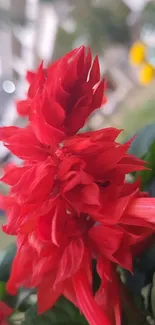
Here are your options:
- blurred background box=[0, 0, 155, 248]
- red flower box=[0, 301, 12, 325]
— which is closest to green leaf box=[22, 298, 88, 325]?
red flower box=[0, 301, 12, 325]

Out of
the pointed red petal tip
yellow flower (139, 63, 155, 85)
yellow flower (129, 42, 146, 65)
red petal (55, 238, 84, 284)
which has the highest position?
the pointed red petal tip

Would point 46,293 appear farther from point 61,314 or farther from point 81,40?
point 81,40

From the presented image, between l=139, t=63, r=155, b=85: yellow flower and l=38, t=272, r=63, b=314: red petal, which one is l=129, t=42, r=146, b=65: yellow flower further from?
l=38, t=272, r=63, b=314: red petal

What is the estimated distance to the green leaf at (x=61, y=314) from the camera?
0.30m

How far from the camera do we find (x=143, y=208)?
0.25 metres

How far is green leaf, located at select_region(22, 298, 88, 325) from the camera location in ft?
0.98

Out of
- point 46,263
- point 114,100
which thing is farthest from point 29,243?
point 114,100

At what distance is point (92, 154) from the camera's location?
0.25 m

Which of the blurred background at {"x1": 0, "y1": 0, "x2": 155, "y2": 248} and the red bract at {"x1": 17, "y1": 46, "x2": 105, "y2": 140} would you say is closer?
the red bract at {"x1": 17, "y1": 46, "x2": 105, "y2": 140}

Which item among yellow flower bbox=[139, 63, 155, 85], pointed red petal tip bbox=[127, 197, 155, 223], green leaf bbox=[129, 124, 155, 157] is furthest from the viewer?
yellow flower bbox=[139, 63, 155, 85]

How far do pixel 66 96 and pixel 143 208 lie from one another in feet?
0.24

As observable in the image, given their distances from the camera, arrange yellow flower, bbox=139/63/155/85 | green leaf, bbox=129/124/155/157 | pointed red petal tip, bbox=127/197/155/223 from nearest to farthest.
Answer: pointed red petal tip, bbox=127/197/155/223, green leaf, bbox=129/124/155/157, yellow flower, bbox=139/63/155/85

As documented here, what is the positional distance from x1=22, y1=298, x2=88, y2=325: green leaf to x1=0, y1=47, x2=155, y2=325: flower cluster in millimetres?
35

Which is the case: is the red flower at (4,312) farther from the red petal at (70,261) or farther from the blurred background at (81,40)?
the blurred background at (81,40)
